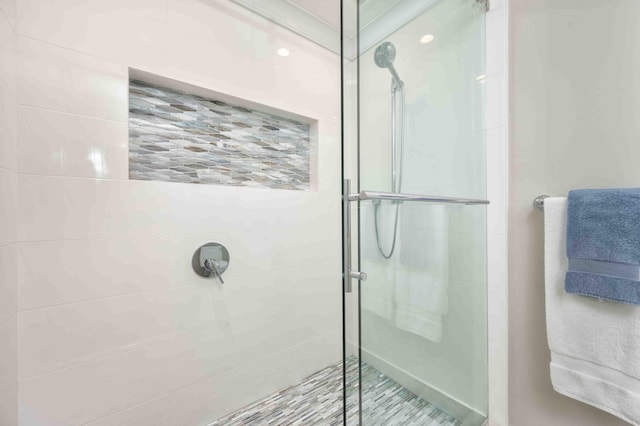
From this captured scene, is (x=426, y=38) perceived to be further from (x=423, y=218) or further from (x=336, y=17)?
(x=336, y=17)

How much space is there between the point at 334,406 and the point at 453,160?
143 centimetres

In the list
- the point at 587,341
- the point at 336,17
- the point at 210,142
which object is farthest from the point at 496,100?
the point at 210,142

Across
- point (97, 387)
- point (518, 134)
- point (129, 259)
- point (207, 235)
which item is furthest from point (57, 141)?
point (518, 134)

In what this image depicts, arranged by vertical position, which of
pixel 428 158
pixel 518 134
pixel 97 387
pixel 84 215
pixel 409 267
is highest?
pixel 518 134

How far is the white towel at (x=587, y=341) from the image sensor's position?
84 cm

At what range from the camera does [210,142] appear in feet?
4.82

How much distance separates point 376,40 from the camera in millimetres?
788

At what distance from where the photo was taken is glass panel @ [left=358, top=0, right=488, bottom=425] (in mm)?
790

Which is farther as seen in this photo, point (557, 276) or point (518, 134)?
point (518, 134)

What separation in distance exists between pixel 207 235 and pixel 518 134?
59.3 inches

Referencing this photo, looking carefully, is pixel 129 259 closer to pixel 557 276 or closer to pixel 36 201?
pixel 36 201

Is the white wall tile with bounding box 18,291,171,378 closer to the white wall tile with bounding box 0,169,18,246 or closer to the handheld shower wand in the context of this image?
the white wall tile with bounding box 0,169,18,246

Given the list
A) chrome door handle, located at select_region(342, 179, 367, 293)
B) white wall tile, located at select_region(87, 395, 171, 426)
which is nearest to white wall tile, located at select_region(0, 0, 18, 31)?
chrome door handle, located at select_region(342, 179, 367, 293)

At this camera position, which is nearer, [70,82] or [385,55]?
[385,55]
